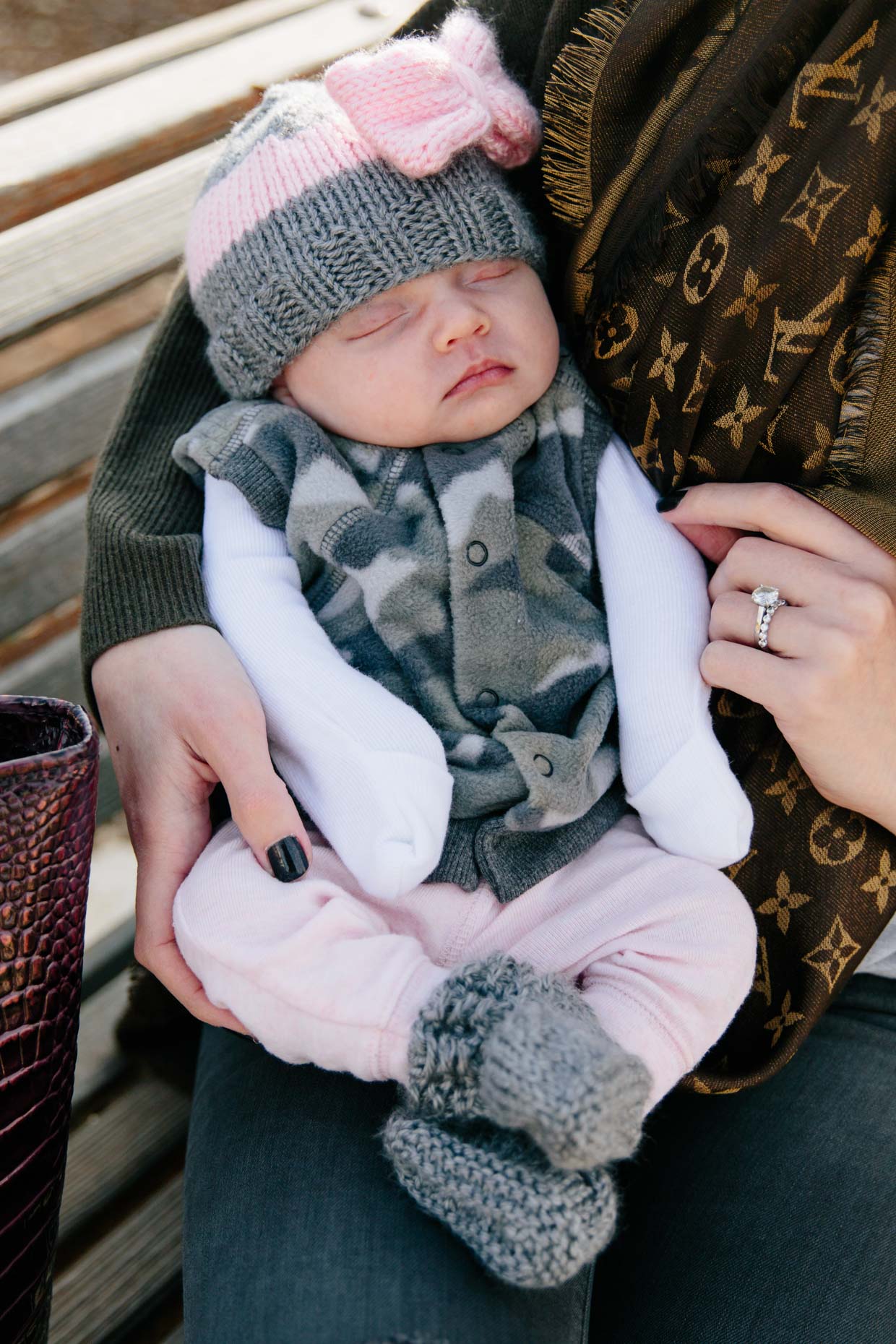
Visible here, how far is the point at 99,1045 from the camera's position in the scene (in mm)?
1541

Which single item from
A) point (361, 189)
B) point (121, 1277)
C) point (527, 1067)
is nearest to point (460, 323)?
point (361, 189)

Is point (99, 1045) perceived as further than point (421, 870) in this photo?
Yes

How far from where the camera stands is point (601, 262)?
3.84 feet

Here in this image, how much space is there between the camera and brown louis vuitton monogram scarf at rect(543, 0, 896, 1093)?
0.99 metres

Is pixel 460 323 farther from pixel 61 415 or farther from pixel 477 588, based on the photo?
pixel 61 415

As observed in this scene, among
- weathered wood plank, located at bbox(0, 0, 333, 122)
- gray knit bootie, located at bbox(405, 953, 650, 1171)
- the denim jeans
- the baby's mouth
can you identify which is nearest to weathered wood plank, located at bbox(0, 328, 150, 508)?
weathered wood plank, located at bbox(0, 0, 333, 122)

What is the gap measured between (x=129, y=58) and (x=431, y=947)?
54.3 inches

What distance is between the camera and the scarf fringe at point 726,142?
1.01m

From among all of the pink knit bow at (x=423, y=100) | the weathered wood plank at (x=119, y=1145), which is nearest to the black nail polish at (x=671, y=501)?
the pink knit bow at (x=423, y=100)

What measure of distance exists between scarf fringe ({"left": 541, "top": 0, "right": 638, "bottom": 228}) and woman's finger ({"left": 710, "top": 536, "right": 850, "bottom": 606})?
41 centimetres

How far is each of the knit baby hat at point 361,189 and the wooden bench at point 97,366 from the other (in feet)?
1.17

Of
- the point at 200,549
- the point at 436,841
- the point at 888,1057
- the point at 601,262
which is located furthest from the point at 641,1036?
the point at 601,262

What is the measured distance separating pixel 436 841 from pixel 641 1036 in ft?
0.83

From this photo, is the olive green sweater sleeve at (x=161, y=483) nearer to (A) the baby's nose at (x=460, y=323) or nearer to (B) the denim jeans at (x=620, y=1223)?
(A) the baby's nose at (x=460, y=323)
